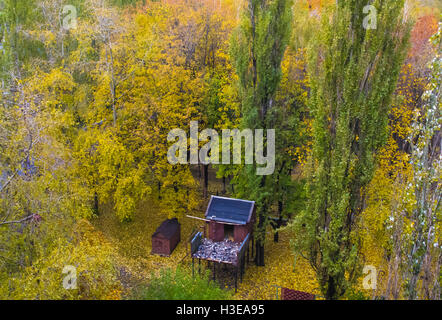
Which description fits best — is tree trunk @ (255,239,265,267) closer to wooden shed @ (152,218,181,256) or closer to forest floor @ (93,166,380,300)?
forest floor @ (93,166,380,300)

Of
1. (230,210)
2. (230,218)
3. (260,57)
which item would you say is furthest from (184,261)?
(260,57)

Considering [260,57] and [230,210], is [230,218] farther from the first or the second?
[260,57]

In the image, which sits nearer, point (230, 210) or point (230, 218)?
point (230, 218)

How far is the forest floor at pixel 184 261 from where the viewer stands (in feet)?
52.9

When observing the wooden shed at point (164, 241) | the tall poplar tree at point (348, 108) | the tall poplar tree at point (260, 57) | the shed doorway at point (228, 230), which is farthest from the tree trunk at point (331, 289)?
the wooden shed at point (164, 241)

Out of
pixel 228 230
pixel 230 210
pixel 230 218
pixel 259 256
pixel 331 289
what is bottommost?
pixel 259 256

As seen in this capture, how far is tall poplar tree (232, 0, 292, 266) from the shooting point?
15078 millimetres

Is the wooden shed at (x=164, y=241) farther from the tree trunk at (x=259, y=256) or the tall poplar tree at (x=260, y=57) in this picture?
the tall poplar tree at (x=260, y=57)

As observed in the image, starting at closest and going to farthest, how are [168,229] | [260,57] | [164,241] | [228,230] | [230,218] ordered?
[260,57]
[230,218]
[228,230]
[164,241]
[168,229]

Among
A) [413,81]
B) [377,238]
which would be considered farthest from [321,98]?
[413,81]

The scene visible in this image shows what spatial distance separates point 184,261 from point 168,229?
2.01 m

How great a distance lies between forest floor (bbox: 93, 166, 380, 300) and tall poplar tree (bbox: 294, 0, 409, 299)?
12.4 ft

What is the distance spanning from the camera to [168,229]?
18.8 m
